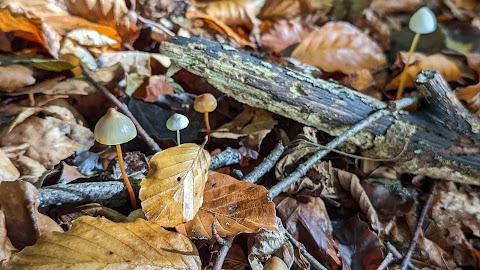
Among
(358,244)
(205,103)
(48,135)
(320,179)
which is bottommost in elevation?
(358,244)

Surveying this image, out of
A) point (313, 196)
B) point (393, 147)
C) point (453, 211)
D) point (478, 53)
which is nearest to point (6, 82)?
point (313, 196)

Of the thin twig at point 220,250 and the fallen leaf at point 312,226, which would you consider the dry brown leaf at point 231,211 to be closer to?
the thin twig at point 220,250

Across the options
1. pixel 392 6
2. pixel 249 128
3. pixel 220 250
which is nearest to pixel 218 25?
→ pixel 249 128

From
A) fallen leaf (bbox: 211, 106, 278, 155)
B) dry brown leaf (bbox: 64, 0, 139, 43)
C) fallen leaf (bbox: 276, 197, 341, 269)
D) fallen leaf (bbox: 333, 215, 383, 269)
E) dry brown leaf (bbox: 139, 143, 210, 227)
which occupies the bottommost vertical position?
fallen leaf (bbox: 333, 215, 383, 269)

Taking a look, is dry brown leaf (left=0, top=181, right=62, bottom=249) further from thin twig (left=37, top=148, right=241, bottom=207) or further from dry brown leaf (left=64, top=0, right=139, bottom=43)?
dry brown leaf (left=64, top=0, right=139, bottom=43)

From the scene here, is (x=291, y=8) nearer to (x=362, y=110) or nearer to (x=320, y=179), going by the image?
(x=362, y=110)

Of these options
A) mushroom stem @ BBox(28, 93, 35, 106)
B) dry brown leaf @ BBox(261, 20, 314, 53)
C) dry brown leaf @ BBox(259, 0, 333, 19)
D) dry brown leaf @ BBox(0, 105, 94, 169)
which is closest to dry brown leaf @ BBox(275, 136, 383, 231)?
dry brown leaf @ BBox(0, 105, 94, 169)

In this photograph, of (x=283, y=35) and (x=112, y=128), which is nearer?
(x=112, y=128)

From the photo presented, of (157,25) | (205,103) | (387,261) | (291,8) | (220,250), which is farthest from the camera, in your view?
(291,8)
